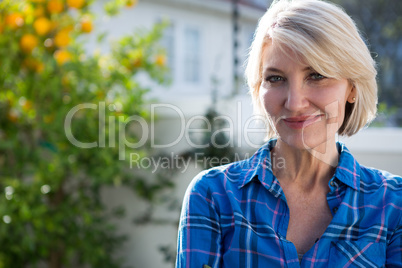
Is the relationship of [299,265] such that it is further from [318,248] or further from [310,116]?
[310,116]

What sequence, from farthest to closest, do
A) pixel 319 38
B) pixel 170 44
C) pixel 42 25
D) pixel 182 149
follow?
pixel 170 44
pixel 182 149
pixel 42 25
pixel 319 38

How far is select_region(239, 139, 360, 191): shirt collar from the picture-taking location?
1.39 m

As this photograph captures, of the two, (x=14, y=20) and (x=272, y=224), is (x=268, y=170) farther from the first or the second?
(x=14, y=20)

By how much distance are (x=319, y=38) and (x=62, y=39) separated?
2.13m

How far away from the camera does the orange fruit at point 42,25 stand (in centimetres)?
291

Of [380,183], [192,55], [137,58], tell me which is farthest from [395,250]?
[192,55]

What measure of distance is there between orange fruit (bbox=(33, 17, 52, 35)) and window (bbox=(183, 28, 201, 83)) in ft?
19.0

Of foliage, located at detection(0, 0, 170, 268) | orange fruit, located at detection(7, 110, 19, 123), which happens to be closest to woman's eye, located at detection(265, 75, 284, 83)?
foliage, located at detection(0, 0, 170, 268)

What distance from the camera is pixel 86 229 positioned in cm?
344

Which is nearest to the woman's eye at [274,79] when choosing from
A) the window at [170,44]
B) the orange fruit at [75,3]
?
the orange fruit at [75,3]

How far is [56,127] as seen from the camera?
10.0 ft

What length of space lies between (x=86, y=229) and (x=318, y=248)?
247 centimetres

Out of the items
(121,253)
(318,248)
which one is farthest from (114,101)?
(318,248)

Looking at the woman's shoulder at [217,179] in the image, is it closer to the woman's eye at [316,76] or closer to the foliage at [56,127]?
the woman's eye at [316,76]
